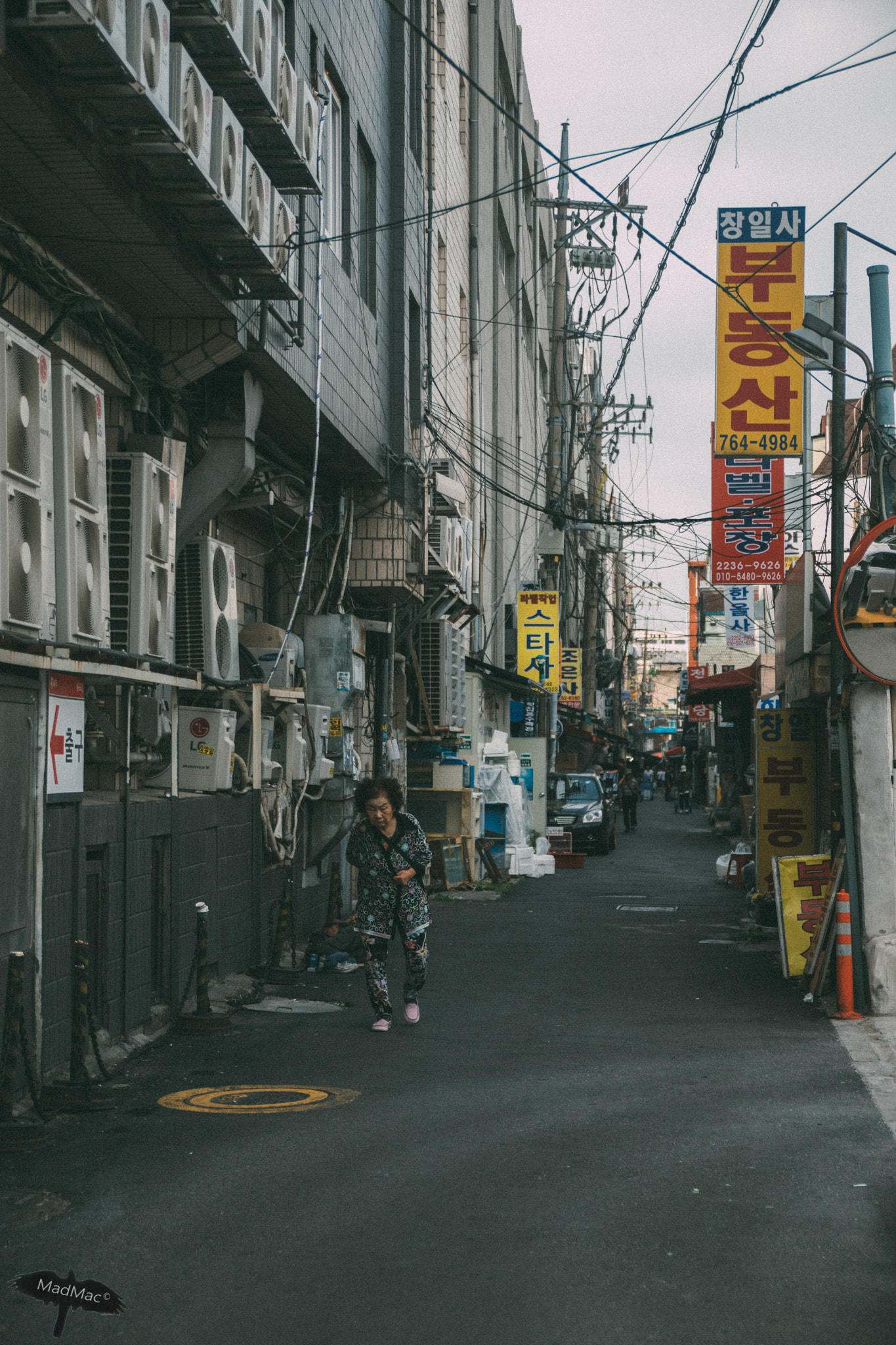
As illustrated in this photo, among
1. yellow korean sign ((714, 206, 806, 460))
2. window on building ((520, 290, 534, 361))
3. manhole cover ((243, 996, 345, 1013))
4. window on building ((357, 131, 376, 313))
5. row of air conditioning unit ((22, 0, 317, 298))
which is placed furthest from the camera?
window on building ((520, 290, 534, 361))

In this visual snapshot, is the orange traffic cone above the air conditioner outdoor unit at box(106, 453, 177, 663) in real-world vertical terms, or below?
below

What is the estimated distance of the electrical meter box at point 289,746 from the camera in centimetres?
1403

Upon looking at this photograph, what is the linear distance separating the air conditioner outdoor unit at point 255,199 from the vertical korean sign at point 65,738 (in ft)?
10.9

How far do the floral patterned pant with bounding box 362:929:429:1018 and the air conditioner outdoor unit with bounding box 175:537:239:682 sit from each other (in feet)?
9.15

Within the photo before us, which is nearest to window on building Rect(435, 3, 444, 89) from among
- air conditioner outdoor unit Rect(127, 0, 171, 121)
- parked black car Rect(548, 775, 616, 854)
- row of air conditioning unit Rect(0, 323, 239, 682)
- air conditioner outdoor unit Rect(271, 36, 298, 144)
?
air conditioner outdoor unit Rect(271, 36, 298, 144)

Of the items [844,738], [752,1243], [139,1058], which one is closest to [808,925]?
[844,738]

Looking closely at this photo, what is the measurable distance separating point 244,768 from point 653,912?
8.93 meters

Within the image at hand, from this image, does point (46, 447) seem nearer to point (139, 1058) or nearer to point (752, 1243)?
point (139, 1058)

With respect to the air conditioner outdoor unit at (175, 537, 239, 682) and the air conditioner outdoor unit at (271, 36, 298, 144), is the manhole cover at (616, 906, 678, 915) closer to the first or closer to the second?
the air conditioner outdoor unit at (175, 537, 239, 682)

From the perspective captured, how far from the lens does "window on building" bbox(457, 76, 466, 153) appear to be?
2847 centimetres

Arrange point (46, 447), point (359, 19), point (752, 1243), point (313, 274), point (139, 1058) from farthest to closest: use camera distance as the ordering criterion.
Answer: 1. point (359, 19)
2. point (313, 274)
3. point (139, 1058)
4. point (46, 447)
5. point (752, 1243)

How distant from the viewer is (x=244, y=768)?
12.4 meters

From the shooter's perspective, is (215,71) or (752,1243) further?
(215,71)

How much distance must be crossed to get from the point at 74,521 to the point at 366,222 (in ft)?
33.5
